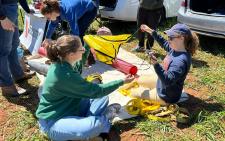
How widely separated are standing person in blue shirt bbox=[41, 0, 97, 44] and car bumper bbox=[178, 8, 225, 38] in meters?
1.81

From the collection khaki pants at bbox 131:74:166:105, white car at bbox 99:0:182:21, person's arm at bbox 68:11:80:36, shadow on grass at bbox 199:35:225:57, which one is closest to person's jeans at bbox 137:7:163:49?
white car at bbox 99:0:182:21

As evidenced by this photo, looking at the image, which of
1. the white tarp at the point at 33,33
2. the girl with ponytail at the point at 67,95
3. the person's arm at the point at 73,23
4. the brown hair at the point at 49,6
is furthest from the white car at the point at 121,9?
the girl with ponytail at the point at 67,95

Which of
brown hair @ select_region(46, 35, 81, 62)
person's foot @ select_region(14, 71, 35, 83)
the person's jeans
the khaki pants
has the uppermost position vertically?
brown hair @ select_region(46, 35, 81, 62)

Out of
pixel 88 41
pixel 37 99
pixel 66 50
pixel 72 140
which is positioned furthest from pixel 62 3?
pixel 72 140

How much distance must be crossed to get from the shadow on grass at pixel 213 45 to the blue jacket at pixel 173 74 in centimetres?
246

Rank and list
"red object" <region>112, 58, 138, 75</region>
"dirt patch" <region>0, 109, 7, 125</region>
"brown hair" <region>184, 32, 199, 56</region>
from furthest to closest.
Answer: "red object" <region>112, 58, 138, 75</region> < "dirt patch" <region>0, 109, 7, 125</region> < "brown hair" <region>184, 32, 199, 56</region>

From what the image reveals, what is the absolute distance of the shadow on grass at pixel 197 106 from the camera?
4434 mm

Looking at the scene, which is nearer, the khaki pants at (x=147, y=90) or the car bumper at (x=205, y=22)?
the khaki pants at (x=147, y=90)

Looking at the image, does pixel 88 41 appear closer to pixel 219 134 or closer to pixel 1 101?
pixel 1 101

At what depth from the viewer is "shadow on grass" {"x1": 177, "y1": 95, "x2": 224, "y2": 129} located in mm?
4434

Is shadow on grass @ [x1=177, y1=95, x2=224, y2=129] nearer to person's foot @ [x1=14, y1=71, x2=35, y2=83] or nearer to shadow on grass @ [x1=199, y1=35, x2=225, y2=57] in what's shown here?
shadow on grass @ [x1=199, y1=35, x2=225, y2=57]

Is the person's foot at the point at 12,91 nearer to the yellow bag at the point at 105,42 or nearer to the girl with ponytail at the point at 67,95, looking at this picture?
the yellow bag at the point at 105,42

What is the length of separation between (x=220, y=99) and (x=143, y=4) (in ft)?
7.37

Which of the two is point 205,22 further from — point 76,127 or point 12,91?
point 76,127
